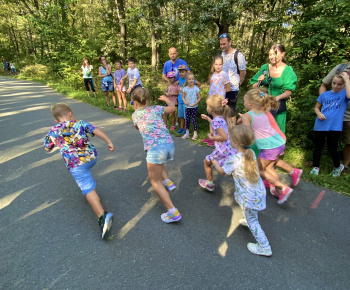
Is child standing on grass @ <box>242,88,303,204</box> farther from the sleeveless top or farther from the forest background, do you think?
the forest background

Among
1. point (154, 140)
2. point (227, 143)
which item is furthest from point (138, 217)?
point (227, 143)

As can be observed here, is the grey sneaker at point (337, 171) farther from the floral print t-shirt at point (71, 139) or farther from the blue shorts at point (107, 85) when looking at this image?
the blue shorts at point (107, 85)

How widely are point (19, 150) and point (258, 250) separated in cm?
526

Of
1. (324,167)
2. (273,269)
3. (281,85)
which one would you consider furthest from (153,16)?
(273,269)

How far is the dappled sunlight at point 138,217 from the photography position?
102 inches

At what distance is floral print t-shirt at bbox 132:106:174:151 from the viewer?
264 cm

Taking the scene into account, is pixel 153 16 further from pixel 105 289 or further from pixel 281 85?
pixel 105 289

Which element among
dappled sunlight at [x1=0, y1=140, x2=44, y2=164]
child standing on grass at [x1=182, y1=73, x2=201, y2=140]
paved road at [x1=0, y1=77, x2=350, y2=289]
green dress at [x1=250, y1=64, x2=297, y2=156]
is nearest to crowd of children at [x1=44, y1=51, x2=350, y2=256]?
paved road at [x1=0, y1=77, x2=350, y2=289]

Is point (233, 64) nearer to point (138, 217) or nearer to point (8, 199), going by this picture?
point (138, 217)

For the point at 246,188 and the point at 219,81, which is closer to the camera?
the point at 246,188

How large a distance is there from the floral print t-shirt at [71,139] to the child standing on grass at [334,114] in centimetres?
364

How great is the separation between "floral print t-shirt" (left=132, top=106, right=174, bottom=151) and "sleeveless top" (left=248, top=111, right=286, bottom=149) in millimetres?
1202

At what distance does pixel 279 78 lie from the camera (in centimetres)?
349

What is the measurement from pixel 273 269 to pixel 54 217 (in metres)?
2.72
